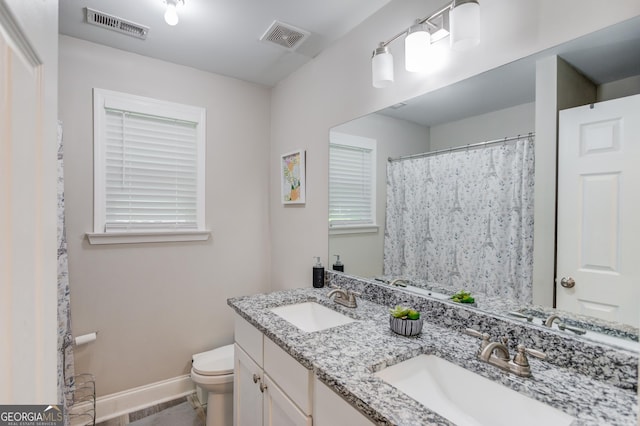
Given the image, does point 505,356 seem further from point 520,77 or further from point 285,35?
point 285,35

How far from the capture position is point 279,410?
4.15 feet

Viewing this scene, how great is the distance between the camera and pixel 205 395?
2273mm

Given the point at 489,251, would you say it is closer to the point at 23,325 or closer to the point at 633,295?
the point at 633,295

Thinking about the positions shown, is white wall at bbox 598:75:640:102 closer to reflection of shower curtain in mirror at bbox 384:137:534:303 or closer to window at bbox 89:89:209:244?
reflection of shower curtain in mirror at bbox 384:137:534:303

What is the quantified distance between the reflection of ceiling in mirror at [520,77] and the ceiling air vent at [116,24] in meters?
1.61

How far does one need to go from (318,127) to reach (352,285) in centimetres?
112

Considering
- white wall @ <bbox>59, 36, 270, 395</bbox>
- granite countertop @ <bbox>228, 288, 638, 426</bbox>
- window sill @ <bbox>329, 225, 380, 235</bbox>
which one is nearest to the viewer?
granite countertop @ <bbox>228, 288, 638, 426</bbox>

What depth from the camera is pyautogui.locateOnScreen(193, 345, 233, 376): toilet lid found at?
1929 mm

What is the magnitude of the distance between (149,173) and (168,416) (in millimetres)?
1707

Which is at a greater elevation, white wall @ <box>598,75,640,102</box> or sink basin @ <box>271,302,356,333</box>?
white wall @ <box>598,75,640,102</box>

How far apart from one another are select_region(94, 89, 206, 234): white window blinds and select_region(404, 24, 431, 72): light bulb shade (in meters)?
1.71

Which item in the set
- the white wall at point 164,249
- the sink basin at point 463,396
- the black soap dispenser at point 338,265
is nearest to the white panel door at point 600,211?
the sink basin at point 463,396

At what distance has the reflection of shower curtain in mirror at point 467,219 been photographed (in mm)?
1185

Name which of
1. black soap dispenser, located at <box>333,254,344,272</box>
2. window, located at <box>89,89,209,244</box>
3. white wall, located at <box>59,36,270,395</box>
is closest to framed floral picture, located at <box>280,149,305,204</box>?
white wall, located at <box>59,36,270,395</box>
